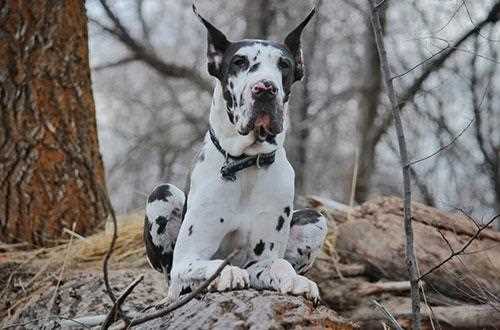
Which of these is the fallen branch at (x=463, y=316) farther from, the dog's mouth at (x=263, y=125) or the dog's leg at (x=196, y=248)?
the dog's mouth at (x=263, y=125)

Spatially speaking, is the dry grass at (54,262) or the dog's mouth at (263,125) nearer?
the dog's mouth at (263,125)

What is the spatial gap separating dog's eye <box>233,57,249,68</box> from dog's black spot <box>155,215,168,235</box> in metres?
0.80

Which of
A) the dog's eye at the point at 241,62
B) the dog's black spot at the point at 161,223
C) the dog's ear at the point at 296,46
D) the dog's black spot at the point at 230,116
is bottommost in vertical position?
the dog's black spot at the point at 161,223

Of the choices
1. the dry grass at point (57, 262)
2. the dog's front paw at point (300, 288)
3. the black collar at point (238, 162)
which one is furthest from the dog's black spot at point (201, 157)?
the dry grass at point (57, 262)

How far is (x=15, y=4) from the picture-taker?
5.72 metres

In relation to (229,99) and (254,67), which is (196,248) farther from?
(254,67)

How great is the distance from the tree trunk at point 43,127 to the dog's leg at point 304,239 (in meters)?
2.21

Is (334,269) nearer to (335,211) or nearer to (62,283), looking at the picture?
(335,211)

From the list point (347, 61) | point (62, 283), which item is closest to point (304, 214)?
point (62, 283)

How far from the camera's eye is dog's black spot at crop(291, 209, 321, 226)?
12.5ft

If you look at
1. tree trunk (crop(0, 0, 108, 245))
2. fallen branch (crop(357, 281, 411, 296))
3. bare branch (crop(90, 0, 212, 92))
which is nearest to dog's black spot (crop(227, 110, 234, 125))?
fallen branch (crop(357, 281, 411, 296))

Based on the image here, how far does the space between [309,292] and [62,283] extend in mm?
2166

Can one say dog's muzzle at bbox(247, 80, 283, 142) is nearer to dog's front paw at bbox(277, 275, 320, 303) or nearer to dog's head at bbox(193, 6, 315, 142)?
dog's head at bbox(193, 6, 315, 142)

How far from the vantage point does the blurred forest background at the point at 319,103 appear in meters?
7.48
